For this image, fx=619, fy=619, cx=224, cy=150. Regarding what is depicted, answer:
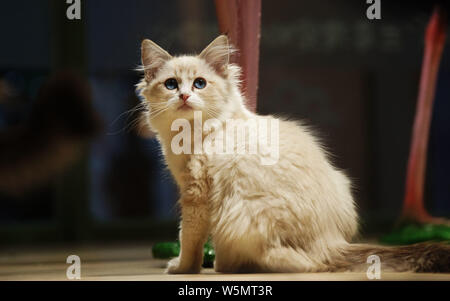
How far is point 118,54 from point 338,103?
1211 mm

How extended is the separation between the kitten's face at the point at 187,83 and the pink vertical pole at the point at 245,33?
0.18 meters

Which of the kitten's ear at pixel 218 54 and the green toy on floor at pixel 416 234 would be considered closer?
the kitten's ear at pixel 218 54

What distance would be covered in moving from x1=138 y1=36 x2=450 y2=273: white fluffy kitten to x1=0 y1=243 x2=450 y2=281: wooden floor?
0.05 meters

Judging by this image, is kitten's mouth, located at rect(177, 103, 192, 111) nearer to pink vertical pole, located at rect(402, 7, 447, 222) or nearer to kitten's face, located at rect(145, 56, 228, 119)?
kitten's face, located at rect(145, 56, 228, 119)

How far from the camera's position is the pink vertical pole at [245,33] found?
6.08 ft

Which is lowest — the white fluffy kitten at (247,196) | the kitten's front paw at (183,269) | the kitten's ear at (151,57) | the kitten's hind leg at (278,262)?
the kitten's front paw at (183,269)

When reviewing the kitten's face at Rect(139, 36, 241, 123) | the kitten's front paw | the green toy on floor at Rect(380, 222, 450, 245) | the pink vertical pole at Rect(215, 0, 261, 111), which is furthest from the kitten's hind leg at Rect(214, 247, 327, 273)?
the green toy on floor at Rect(380, 222, 450, 245)

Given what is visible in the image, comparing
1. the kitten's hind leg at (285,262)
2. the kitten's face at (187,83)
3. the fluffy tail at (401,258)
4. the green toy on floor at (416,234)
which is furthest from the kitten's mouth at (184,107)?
the green toy on floor at (416,234)

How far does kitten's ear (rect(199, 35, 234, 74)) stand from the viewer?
1620 millimetres

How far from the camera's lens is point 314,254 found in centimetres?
153

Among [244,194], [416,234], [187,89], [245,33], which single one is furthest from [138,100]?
[244,194]

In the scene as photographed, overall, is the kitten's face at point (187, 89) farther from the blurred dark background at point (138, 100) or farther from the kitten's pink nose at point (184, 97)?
the blurred dark background at point (138, 100)

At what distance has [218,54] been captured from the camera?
1645mm
